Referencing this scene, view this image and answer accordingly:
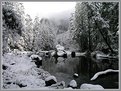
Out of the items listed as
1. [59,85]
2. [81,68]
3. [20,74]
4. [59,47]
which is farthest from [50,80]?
[81,68]

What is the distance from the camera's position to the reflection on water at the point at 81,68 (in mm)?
3848

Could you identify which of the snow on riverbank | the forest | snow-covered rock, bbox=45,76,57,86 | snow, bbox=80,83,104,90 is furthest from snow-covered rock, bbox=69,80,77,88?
the snow on riverbank

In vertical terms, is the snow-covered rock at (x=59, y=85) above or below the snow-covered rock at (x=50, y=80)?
below

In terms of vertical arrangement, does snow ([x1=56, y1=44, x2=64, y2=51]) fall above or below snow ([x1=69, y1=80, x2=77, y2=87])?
above

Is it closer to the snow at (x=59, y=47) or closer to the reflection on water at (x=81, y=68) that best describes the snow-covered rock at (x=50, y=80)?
the reflection on water at (x=81, y=68)

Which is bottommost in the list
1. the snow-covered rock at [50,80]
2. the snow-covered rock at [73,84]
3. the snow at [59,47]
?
the snow-covered rock at [73,84]

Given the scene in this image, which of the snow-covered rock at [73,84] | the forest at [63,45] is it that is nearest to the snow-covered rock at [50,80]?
the forest at [63,45]

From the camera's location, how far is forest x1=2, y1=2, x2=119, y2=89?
3.76 metres

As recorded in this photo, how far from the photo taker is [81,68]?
4250mm

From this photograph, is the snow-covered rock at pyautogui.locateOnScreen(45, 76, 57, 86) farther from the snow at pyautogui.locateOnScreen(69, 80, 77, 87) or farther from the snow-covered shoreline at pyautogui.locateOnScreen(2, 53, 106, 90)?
the snow at pyautogui.locateOnScreen(69, 80, 77, 87)

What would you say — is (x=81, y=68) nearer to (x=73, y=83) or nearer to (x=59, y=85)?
(x=73, y=83)

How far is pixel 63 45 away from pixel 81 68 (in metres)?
0.64

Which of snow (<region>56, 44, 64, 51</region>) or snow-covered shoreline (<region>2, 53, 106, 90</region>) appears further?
snow (<region>56, 44, 64, 51</region>)

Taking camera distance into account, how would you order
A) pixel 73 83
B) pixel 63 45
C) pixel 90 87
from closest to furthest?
pixel 90 87 → pixel 73 83 → pixel 63 45
